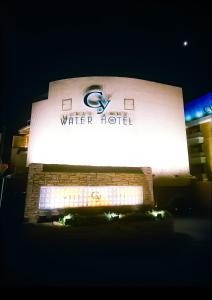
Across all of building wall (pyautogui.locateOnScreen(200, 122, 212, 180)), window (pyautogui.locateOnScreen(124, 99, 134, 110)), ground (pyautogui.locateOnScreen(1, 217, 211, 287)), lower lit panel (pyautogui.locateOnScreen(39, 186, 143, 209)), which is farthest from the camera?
building wall (pyautogui.locateOnScreen(200, 122, 212, 180))

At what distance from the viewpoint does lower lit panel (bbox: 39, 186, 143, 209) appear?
47.8ft

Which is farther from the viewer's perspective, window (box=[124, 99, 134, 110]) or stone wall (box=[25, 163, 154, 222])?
window (box=[124, 99, 134, 110])

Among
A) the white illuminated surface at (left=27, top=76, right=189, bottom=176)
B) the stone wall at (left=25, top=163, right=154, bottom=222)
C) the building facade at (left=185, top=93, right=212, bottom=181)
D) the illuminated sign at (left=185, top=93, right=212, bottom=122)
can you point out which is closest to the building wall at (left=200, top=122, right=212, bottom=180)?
the building facade at (left=185, top=93, right=212, bottom=181)

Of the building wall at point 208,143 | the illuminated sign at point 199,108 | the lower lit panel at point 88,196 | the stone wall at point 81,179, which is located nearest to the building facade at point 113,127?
the stone wall at point 81,179

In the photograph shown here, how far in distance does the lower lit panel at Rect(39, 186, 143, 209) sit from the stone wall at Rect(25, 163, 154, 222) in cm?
30

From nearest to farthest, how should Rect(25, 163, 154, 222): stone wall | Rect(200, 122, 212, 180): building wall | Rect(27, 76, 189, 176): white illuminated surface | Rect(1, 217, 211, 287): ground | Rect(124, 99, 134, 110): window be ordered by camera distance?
1. Rect(1, 217, 211, 287): ground
2. Rect(25, 163, 154, 222): stone wall
3. Rect(27, 76, 189, 176): white illuminated surface
4. Rect(124, 99, 134, 110): window
5. Rect(200, 122, 212, 180): building wall

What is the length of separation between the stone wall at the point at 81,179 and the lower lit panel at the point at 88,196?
30cm

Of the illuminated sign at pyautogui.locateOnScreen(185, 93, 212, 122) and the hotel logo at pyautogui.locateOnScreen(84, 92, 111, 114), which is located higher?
the illuminated sign at pyautogui.locateOnScreen(185, 93, 212, 122)

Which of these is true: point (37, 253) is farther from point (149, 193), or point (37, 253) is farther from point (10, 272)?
point (149, 193)

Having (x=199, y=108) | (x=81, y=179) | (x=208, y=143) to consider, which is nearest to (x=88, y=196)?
(x=81, y=179)

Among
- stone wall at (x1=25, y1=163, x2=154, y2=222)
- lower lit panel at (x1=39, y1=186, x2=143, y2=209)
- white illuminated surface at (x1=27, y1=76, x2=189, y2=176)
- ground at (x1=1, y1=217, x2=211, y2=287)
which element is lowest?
ground at (x1=1, y1=217, x2=211, y2=287)

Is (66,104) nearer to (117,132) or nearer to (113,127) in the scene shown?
(113,127)

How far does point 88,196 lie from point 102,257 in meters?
6.50

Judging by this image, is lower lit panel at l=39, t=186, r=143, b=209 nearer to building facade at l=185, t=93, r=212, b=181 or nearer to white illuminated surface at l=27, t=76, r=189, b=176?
white illuminated surface at l=27, t=76, r=189, b=176
